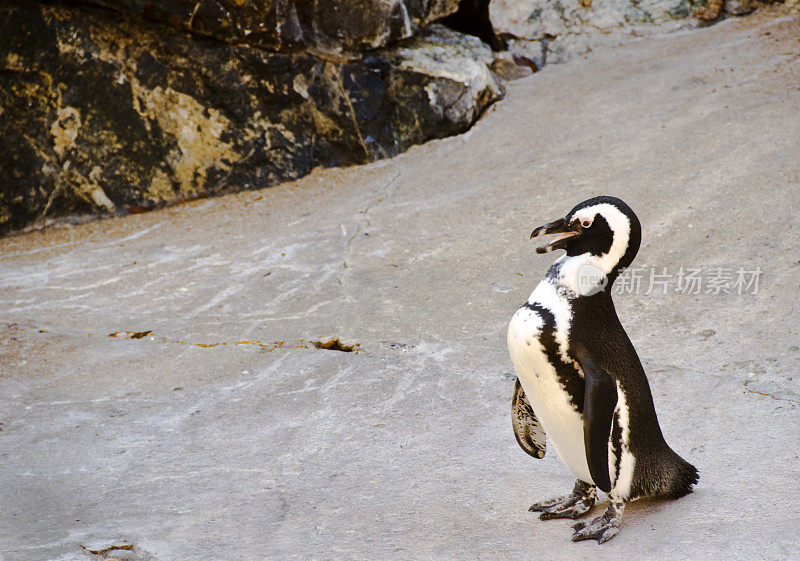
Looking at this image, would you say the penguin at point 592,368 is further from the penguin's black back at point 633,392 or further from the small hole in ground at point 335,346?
the small hole in ground at point 335,346

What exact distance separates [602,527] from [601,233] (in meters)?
0.84

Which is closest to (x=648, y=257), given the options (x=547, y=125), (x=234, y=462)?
(x=547, y=125)

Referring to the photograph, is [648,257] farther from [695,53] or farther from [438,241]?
[695,53]

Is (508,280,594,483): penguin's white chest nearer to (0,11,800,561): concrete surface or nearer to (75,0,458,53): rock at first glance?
(0,11,800,561): concrete surface

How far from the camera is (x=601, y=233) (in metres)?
2.18

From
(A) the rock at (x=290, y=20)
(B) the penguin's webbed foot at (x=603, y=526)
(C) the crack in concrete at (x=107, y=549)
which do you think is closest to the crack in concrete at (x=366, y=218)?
→ (A) the rock at (x=290, y=20)

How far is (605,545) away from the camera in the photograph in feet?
7.11

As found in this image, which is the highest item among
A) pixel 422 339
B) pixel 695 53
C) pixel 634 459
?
pixel 695 53

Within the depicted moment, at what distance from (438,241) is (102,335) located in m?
2.12

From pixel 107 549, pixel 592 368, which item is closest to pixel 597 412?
pixel 592 368

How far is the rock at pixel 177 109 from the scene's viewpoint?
6.18m

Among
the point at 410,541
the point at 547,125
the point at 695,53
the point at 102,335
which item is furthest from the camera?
the point at 695,53

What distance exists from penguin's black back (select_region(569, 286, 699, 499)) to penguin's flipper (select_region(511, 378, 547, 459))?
0.33 m

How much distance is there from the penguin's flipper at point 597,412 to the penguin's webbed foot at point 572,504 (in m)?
0.24
